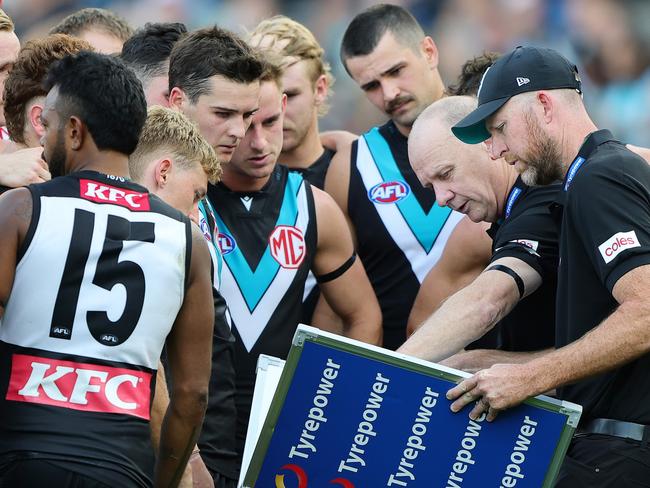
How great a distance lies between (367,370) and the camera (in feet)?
11.1

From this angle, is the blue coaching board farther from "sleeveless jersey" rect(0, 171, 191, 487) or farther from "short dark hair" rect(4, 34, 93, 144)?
"short dark hair" rect(4, 34, 93, 144)

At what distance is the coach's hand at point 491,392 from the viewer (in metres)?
3.39

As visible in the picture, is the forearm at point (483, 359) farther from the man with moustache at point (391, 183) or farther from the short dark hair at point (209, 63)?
the short dark hair at point (209, 63)

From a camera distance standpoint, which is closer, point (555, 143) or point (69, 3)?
point (555, 143)

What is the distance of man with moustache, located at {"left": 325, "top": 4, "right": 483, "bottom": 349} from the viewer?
556cm

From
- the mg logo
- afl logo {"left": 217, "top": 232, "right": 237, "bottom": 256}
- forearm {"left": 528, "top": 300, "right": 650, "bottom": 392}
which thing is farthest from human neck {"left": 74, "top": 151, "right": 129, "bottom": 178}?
the mg logo

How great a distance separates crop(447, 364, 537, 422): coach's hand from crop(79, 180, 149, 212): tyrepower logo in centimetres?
111

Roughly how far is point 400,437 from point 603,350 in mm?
678

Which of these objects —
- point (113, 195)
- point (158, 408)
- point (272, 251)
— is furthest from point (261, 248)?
point (113, 195)

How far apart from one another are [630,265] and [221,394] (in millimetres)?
1731

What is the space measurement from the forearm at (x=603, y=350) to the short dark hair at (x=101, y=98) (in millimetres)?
1447

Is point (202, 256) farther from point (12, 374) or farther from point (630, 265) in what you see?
point (630, 265)

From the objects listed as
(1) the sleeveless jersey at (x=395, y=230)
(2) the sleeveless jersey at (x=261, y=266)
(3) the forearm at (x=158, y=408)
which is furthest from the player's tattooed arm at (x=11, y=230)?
(1) the sleeveless jersey at (x=395, y=230)

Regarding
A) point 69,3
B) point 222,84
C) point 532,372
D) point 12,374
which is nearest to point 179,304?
point 12,374
